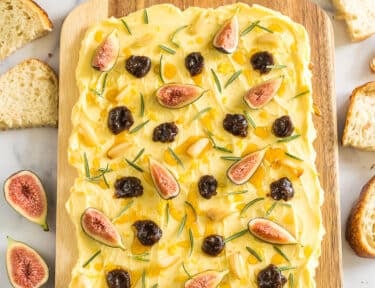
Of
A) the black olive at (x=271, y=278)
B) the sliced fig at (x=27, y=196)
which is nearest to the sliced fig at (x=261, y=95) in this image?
the black olive at (x=271, y=278)

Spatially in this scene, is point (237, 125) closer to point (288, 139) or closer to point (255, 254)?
point (288, 139)

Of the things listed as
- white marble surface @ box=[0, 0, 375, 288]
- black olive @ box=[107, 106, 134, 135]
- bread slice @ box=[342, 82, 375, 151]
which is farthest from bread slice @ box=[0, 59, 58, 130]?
bread slice @ box=[342, 82, 375, 151]

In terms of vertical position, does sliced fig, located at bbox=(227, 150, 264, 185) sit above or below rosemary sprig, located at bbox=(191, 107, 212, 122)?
below

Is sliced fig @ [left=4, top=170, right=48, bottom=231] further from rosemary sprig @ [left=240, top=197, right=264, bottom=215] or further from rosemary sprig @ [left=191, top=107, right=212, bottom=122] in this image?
rosemary sprig @ [left=240, top=197, right=264, bottom=215]

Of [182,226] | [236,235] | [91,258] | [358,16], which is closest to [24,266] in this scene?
[91,258]

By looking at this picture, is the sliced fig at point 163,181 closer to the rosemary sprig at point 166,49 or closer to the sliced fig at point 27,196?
the rosemary sprig at point 166,49

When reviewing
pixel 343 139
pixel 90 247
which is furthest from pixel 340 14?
pixel 90 247
